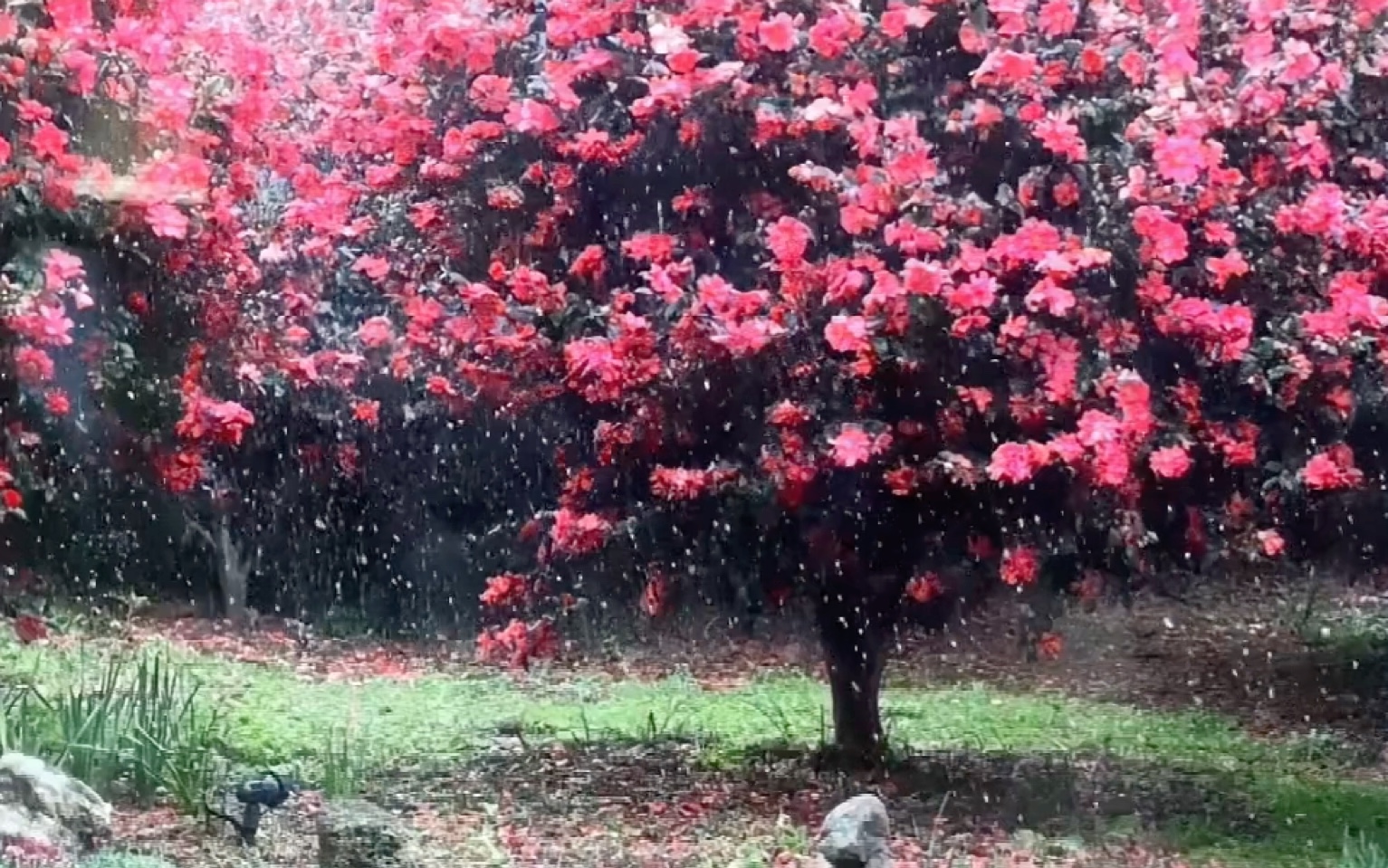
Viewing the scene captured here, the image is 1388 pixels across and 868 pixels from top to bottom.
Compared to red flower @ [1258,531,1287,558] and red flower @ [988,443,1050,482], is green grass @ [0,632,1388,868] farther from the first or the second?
red flower @ [988,443,1050,482]

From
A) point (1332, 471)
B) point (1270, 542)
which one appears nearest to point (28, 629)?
point (1270, 542)

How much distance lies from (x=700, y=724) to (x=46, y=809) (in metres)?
2.12

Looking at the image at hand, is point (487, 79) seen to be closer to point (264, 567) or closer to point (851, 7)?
point (851, 7)

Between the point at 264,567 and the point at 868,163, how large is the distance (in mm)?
2637

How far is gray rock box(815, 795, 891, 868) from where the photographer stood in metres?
→ 4.30

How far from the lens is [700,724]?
5.96m

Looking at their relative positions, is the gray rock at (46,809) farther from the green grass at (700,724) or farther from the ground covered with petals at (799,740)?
the green grass at (700,724)

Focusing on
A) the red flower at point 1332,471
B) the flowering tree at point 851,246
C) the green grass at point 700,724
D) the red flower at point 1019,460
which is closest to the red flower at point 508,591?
the flowering tree at point 851,246

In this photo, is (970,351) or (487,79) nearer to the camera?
(970,351)

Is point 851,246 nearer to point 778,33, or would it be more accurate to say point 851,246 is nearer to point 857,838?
point 778,33

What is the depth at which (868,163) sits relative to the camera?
4902 mm

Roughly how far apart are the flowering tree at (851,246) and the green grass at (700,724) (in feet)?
1.55

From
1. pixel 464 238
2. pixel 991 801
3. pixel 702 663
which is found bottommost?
pixel 991 801

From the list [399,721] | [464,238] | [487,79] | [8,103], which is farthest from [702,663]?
[8,103]
